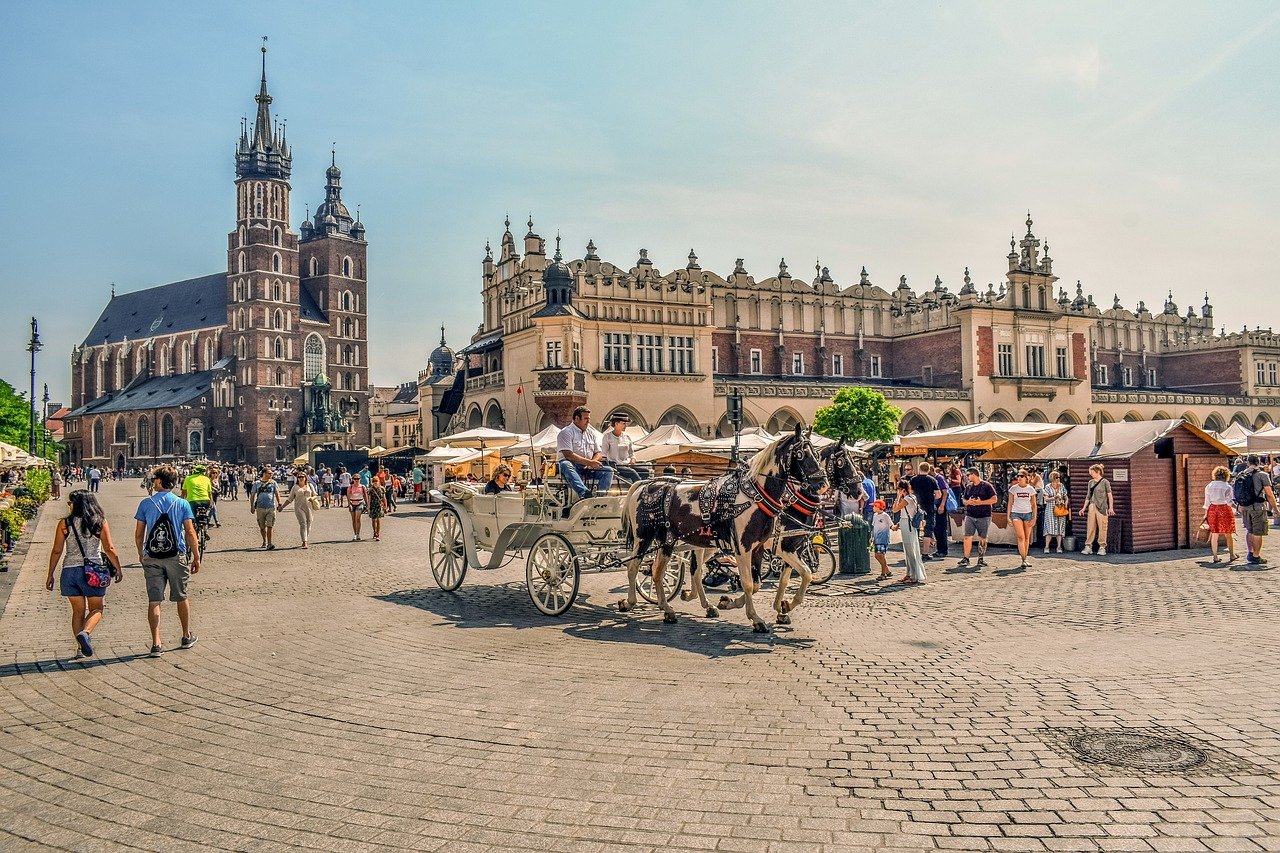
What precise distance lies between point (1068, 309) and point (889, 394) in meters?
16.5

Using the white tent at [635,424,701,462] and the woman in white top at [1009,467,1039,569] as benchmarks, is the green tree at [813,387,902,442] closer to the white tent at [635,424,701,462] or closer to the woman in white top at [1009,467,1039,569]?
the white tent at [635,424,701,462]

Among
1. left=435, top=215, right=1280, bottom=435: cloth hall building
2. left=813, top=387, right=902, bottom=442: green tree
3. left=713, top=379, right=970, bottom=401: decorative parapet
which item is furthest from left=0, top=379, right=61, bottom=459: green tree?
left=813, top=387, right=902, bottom=442: green tree

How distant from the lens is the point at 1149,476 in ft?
59.6

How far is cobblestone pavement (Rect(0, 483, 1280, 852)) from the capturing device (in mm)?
4977

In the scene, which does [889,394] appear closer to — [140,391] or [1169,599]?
[1169,599]

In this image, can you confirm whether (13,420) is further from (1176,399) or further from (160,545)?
(1176,399)

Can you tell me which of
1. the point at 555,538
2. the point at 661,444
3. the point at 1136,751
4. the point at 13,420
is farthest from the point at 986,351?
the point at 13,420

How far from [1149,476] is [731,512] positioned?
11869 millimetres

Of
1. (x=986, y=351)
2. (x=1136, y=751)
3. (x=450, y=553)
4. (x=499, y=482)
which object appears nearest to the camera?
(x=1136, y=751)

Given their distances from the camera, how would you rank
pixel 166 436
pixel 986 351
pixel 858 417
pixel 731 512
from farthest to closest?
pixel 166 436, pixel 986 351, pixel 858 417, pixel 731 512

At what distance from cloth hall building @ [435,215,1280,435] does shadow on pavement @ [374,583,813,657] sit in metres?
32.3

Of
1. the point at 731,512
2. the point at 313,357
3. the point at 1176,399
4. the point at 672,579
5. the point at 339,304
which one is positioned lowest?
the point at 672,579

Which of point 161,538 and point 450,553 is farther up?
point 161,538

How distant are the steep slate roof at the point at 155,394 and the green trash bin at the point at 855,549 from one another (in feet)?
345
